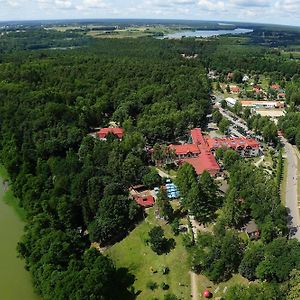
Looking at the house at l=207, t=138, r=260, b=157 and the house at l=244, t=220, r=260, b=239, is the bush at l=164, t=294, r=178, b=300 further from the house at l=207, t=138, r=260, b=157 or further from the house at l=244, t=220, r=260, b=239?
the house at l=207, t=138, r=260, b=157

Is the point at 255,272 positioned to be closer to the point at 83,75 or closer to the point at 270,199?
the point at 270,199

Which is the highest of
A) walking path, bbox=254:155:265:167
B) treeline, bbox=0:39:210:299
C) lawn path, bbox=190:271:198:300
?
treeline, bbox=0:39:210:299

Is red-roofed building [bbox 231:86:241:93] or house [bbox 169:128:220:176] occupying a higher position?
house [bbox 169:128:220:176]

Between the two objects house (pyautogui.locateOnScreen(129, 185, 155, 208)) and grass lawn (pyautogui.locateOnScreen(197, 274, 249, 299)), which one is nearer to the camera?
grass lawn (pyautogui.locateOnScreen(197, 274, 249, 299))

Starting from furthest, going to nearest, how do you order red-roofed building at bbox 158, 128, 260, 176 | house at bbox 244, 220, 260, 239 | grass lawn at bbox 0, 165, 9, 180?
1. grass lawn at bbox 0, 165, 9, 180
2. red-roofed building at bbox 158, 128, 260, 176
3. house at bbox 244, 220, 260, 239

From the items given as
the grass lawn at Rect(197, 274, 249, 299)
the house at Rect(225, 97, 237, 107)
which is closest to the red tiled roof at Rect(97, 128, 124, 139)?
the house at Rect(225, 97, 237, 107)

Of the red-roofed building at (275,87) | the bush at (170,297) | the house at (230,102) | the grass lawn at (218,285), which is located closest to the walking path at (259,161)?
the grass lawn at (218,285)
